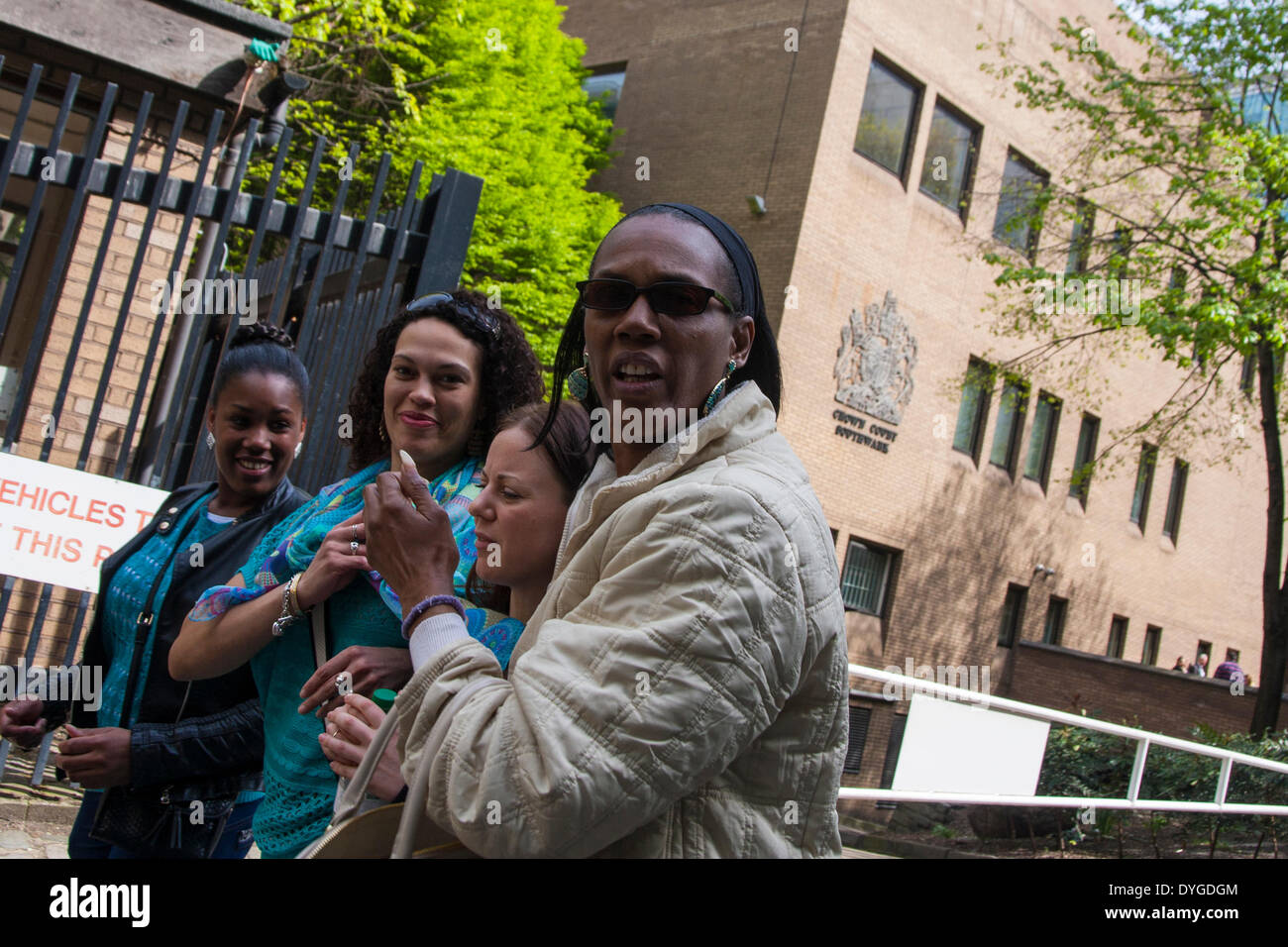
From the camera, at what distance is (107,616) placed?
321cm

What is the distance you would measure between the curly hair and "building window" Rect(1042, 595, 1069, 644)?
24.0 meters

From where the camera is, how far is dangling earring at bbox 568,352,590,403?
2.20 metres

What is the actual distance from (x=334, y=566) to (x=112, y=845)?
50.3 inches

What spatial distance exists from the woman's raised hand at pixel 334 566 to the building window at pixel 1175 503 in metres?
29.1

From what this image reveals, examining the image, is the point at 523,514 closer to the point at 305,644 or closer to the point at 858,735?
the point at 305,644

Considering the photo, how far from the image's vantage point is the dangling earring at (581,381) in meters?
2.20

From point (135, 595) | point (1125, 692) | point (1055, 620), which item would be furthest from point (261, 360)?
point (1055, 620)

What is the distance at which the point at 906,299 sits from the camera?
21.2 m

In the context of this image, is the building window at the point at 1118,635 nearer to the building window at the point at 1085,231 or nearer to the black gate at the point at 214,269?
the building window at the point at 1085,231

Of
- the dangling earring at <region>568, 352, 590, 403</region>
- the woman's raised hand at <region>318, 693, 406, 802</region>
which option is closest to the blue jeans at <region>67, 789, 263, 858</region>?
the woman's raised hand at <region>318, 693, 406, 802</region>

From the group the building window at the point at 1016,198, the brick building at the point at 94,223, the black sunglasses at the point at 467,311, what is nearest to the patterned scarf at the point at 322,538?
the black sunglasses at the point at 467,311

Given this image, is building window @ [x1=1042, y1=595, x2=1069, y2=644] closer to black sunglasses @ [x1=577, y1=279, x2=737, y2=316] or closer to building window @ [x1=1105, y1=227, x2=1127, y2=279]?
building window @ [x1=1105, y1=227, x2=1127, y2=279]
